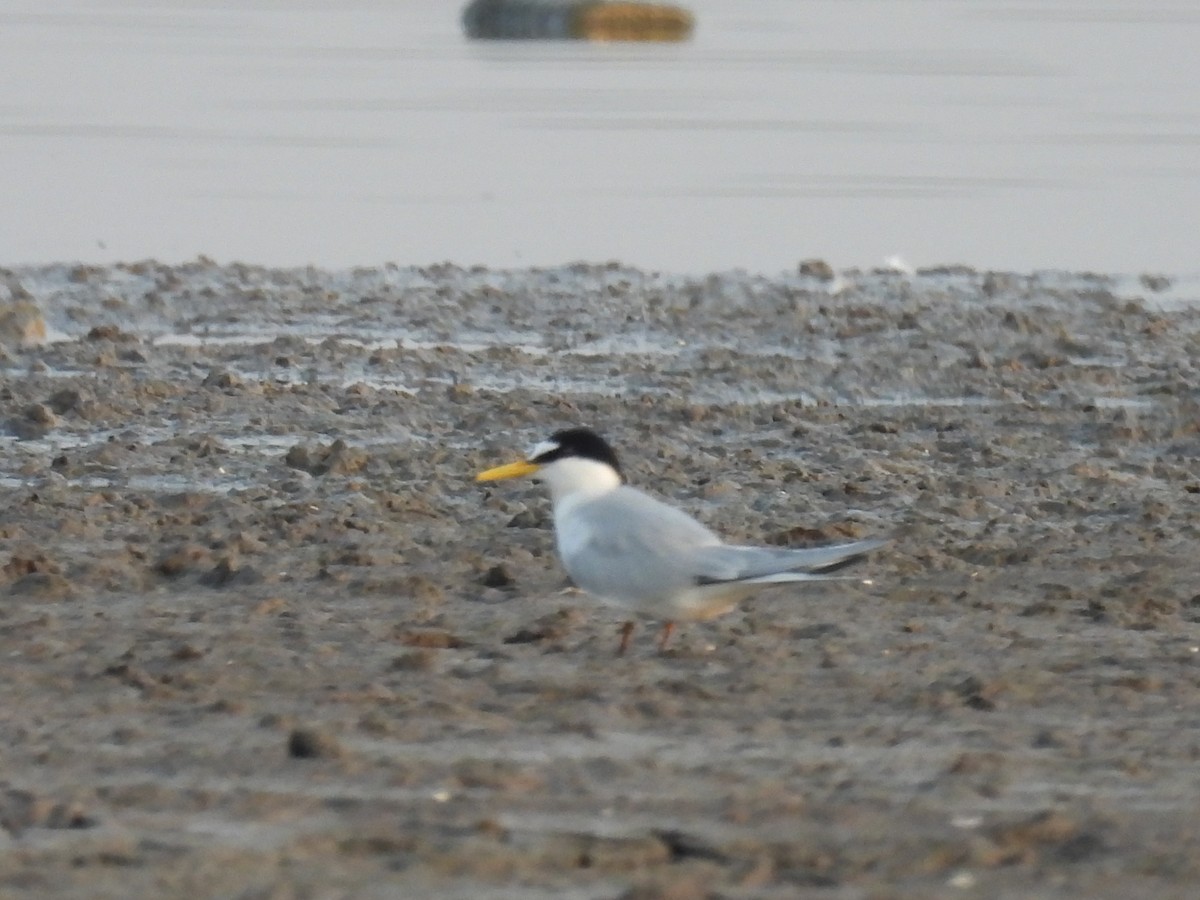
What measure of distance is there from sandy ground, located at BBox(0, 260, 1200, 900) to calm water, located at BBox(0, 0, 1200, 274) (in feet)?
9.24

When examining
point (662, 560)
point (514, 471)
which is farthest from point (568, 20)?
point (662, 560)

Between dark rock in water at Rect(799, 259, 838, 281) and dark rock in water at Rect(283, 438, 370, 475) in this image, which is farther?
dark rock in water at Rect(799, 259, 838, 281)

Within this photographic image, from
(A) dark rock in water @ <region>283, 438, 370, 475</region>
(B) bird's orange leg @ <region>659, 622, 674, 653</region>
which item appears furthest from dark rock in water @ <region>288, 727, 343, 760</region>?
(A) dark rock in water @ <region>283, 438, 370, 475</region>

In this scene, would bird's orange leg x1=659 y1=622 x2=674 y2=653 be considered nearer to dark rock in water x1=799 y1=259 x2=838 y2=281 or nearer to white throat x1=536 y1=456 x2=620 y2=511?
white throat x1=536 y1=456 x2=620 y2=511

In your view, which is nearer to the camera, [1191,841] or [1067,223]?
[1191,841]

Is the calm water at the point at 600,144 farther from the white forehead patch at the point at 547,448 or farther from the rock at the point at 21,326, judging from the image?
the white forehead patch at the point at 547,448

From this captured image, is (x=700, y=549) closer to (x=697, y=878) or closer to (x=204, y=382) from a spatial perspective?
(x=697, y=878)

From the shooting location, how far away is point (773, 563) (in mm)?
6805

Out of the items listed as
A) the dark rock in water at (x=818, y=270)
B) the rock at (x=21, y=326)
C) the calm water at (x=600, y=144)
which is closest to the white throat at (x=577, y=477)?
the rock at (x=21, y=326)

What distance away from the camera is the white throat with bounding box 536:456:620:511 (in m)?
7.57

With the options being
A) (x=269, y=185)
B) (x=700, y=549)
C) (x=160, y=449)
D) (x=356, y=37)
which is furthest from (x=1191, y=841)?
(x=356, y=37)

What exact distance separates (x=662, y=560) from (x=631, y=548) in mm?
118

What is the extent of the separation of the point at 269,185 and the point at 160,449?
9028 mm

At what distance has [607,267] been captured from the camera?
14.4m
